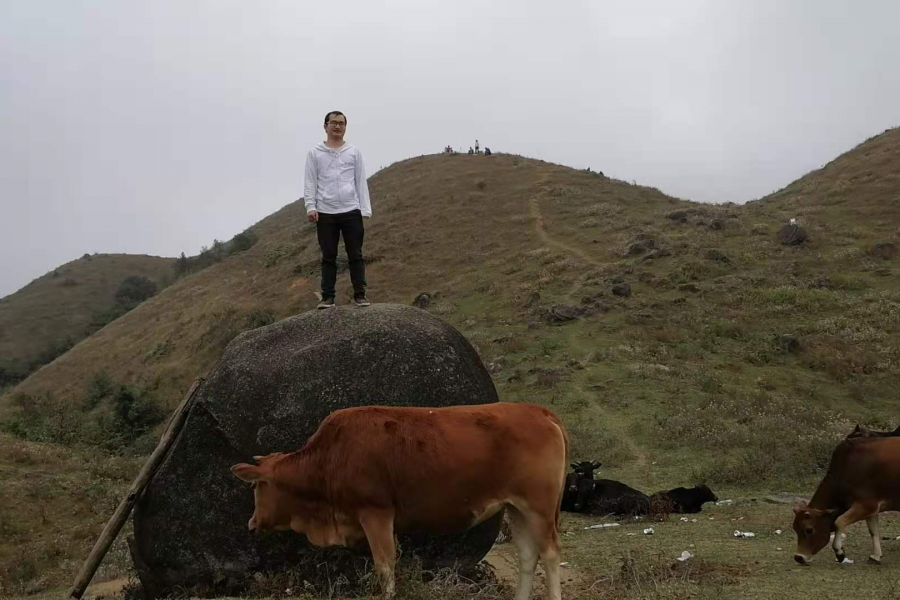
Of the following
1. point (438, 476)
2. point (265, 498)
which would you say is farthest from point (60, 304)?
point (438, 476)

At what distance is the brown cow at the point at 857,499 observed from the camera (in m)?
7.97

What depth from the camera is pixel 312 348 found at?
7.82 meters

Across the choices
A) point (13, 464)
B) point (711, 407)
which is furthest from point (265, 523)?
point (13, 464)

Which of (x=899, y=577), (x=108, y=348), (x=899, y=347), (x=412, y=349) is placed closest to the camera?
(x=899, y=577)

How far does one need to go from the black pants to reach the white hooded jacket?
0.42 ft

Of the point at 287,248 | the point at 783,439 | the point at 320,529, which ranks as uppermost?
the point at 287,248

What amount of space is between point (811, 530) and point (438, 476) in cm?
540

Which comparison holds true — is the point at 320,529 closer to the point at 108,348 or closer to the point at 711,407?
the point at 711,407

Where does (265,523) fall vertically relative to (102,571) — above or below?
above

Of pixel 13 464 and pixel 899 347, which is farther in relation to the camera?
pixel 899 347

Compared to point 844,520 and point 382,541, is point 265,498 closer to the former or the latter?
point 382,541

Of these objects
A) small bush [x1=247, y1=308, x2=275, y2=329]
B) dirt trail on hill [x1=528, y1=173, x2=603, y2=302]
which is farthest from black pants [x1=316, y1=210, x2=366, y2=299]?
small bush [x1=247, y1=308, x2=275, y2=329]

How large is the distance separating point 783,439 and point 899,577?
8.47 m

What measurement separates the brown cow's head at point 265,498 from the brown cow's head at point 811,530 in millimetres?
6117
